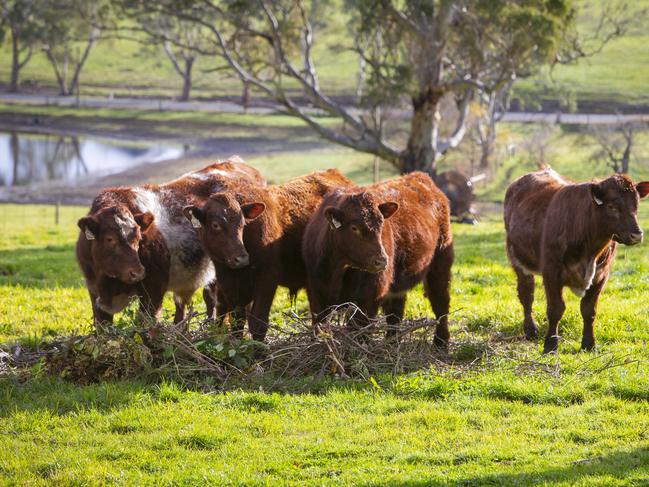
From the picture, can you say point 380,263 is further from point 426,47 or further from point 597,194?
point 426,47

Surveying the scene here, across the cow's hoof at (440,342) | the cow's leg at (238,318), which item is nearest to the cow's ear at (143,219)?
the cow's leg at (238,318)

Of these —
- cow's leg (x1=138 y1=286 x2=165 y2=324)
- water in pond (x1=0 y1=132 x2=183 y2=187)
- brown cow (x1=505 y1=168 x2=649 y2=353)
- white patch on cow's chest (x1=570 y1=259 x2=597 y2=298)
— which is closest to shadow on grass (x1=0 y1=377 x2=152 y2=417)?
cow's leg (x1=138 y1=286 x2=165 y2=324)

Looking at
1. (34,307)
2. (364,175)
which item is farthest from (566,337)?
(364,175)

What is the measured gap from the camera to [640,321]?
1041cm

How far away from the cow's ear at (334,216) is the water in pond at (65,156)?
37.2m

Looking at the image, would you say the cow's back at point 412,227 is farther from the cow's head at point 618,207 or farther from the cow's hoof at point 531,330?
the cow's head at point 618,207

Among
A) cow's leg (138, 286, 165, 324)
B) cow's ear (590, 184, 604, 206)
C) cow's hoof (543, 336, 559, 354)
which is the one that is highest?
cow's ear (590, 184, 604, 206)

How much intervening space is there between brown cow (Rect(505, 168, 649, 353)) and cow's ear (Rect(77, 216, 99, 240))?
460 centimetres

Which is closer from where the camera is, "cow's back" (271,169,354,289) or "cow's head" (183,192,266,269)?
"cow's head" (183,192,266,269)

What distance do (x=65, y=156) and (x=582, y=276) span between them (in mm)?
45173

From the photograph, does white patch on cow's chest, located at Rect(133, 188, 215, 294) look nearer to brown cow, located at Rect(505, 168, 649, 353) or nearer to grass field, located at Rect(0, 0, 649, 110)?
brown cow, located at Rect(505, 168, 649, 353)

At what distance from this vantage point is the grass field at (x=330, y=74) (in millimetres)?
66062

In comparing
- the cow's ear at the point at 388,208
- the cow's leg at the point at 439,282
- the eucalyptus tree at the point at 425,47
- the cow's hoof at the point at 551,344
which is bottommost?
the cow's hoof at the point at 551,344

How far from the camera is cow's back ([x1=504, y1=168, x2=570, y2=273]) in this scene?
10.3 meters
